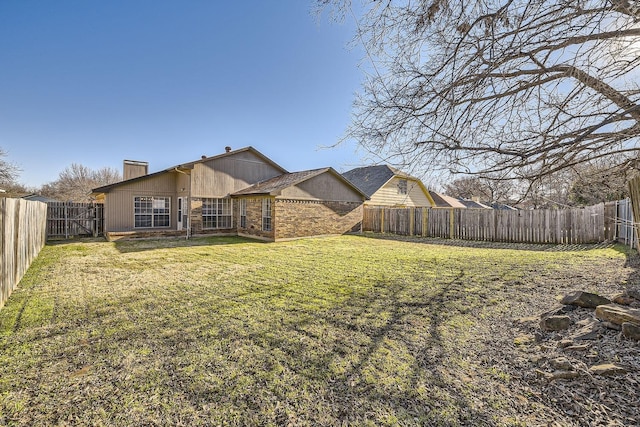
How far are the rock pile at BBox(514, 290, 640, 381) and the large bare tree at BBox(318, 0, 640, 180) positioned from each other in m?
1.70

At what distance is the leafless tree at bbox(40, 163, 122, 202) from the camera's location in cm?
3722

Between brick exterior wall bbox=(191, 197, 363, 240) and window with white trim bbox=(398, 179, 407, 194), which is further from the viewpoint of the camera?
window with white trim bbox=(398, 179, 407, 194)

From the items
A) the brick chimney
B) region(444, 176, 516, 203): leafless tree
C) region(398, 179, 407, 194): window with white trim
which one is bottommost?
region(444, 176, 516, 203): leafless tree

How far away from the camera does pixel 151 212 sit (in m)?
15.2

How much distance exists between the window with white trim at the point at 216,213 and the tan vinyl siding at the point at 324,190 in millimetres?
4615

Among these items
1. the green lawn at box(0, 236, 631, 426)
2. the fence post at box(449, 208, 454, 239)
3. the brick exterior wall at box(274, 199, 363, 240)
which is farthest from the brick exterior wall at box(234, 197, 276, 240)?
the fence post at box(449, 208, 454, 239)

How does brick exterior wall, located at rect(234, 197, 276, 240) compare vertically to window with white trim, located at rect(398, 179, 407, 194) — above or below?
below

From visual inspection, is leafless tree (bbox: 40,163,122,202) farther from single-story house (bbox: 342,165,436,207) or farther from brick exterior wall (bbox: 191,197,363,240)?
single-story house (bbox: 342,165,436,207)

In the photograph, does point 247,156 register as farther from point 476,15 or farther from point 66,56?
point 476,15

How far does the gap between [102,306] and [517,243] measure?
47.4 ft

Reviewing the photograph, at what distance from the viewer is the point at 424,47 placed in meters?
3.52

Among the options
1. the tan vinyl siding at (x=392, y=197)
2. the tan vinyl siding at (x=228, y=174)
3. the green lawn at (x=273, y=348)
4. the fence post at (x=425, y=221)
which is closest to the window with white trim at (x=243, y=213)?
the tan vinyl siding at (x=228, y=174)

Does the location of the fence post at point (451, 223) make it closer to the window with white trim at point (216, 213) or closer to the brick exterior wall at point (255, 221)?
the brick exterior wall at point (255, 221)

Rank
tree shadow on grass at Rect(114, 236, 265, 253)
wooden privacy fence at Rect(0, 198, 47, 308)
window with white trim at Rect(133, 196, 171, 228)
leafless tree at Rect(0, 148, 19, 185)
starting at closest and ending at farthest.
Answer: wooden privacy fence at Rect(0, 198, 47, 308)
tree shadow on grass at Rect(114, 236, 265, 253)
window with white trim at Rect(133, 196, 171, 228)
leafless tree at Rect(0, 148, 19, 185)
